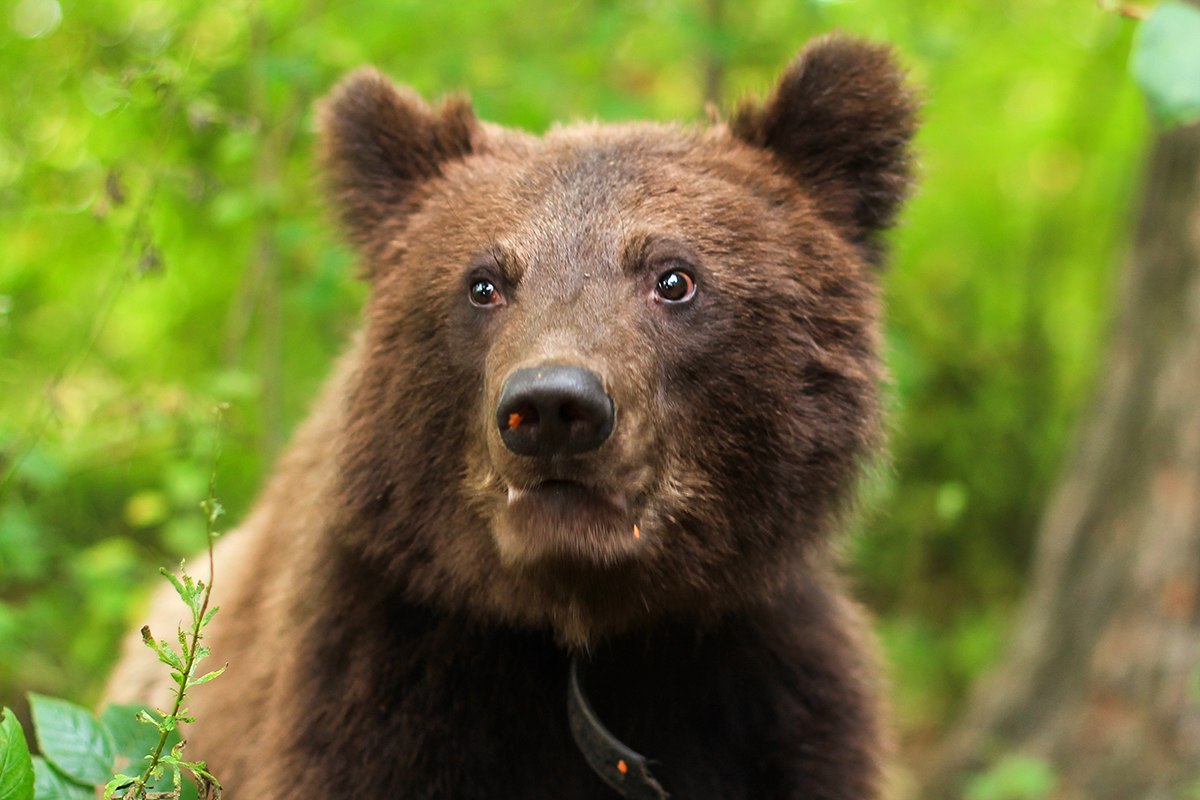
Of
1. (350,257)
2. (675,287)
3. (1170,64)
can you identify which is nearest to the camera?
(1170,64)

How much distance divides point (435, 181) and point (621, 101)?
8.47ft

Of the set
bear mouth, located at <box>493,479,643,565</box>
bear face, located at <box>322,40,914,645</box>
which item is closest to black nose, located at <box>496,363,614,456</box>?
bear face, located at <box>322,40,914,645</box>

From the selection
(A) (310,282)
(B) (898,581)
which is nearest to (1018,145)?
(B) (898,581)

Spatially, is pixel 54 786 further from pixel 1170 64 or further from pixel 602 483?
pixel 1170 64

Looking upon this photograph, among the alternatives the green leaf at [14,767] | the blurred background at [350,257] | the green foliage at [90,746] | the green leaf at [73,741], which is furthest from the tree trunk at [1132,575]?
the green leaf at [14,767]

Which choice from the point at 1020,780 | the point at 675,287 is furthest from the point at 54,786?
the point at 1020,780

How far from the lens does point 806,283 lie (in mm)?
3443

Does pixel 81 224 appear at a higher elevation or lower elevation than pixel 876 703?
higher

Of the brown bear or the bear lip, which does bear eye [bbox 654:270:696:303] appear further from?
the bear lip

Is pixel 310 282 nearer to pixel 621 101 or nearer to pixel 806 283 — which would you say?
pixel 621 101

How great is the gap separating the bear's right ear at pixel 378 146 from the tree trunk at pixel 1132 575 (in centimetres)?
424

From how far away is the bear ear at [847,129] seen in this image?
143 inches

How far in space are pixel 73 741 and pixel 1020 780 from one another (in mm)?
4197

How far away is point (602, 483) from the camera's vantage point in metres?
2.86
